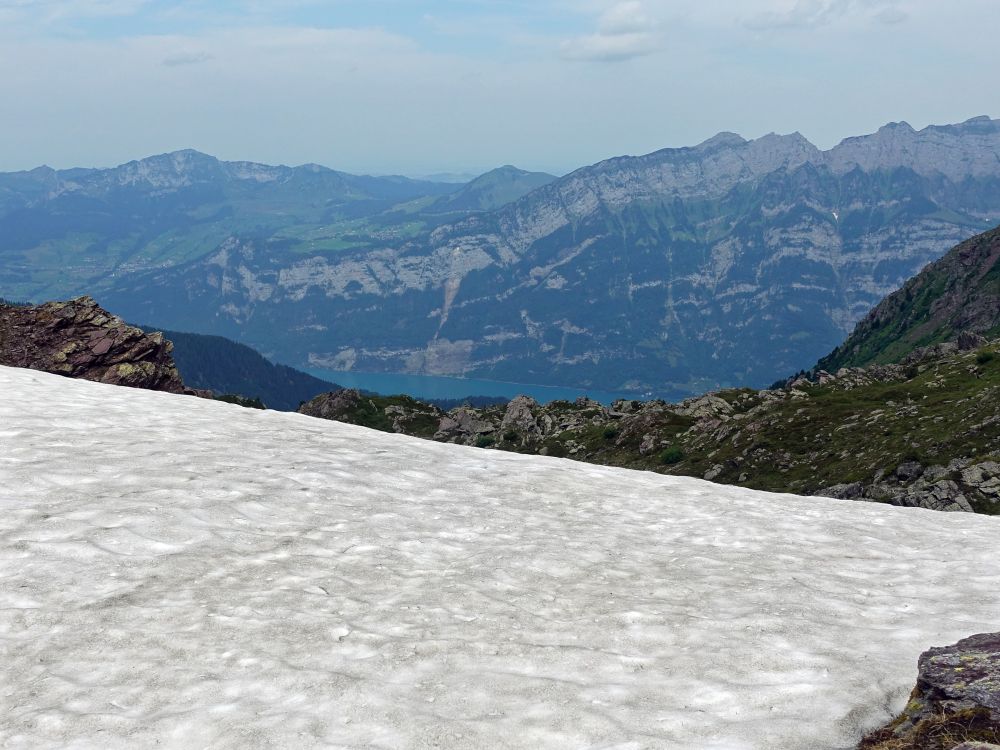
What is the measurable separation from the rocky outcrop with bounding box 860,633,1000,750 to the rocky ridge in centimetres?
4017

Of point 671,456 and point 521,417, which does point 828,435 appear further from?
point 521,417

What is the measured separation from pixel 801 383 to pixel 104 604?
89403 mm

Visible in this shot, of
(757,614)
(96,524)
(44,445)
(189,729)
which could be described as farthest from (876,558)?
(44,445)

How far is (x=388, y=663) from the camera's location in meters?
10.4

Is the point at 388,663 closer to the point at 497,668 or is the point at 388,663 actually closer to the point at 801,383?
the point at 497,668

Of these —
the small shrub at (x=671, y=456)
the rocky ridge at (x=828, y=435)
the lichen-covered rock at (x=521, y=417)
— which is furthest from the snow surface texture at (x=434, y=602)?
the lichen-covered rock at (x=521, y=417)

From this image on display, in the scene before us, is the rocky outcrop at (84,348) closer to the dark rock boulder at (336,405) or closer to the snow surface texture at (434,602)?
the snow surface texture at (434,602)

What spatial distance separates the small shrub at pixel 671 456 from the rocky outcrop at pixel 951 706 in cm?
6748

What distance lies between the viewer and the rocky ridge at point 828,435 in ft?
166

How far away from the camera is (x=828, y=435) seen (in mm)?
65812

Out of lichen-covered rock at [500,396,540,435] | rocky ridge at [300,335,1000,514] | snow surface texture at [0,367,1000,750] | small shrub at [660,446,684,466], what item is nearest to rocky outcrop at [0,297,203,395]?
small shrub at [660,446,684,466]

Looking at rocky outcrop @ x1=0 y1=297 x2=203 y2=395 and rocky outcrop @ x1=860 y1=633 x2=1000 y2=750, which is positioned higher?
rocky outcrop @ x1=0 y1=297 x2=203 y2=395

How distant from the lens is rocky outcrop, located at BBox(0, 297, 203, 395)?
2309 inches

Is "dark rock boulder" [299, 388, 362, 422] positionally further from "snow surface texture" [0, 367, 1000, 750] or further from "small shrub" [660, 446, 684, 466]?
"snow surface texture" [0, 367, 1000, 750]
